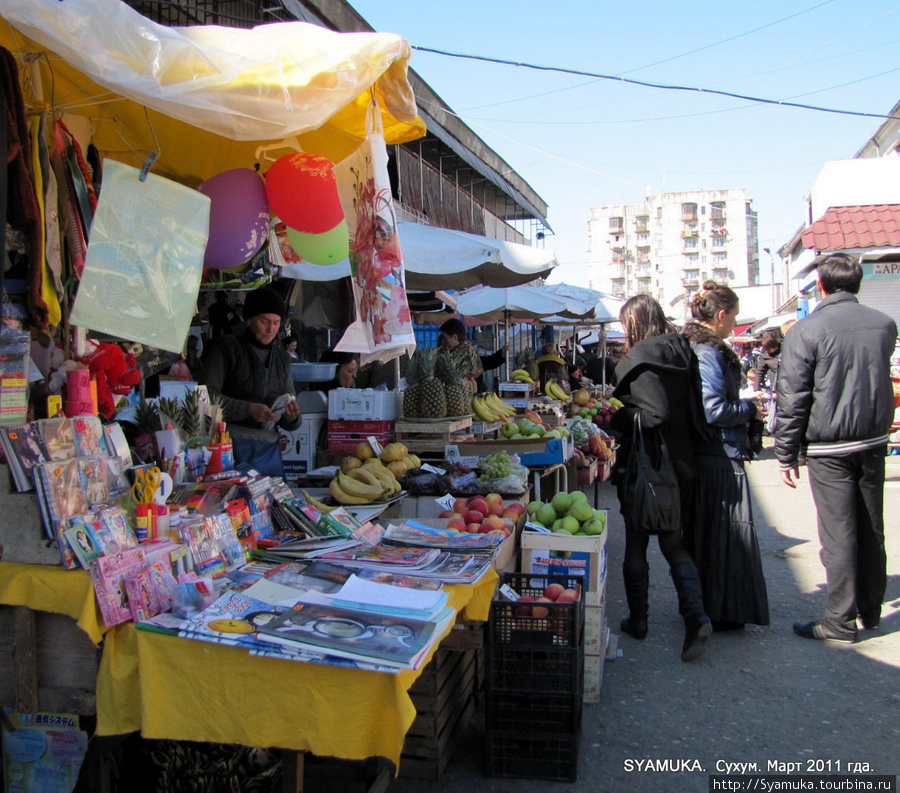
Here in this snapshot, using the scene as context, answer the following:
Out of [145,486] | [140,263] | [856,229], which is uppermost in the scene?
[856,229]

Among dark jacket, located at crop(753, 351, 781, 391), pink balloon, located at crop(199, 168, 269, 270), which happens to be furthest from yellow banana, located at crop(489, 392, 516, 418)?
dark jacket, located at crop(753, 351, 781, 391)

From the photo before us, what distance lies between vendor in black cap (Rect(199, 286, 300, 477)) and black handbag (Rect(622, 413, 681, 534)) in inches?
85.7

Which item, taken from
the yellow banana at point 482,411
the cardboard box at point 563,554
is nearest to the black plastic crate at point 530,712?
the cardboard box at point 563,554

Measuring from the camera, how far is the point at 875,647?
4.45 meters

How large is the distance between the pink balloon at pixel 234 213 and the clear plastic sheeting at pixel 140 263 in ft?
1.96

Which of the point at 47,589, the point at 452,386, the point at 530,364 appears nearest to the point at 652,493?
the point at 452,386

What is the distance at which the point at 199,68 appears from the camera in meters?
2.48

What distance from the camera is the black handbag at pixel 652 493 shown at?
4.32 meters

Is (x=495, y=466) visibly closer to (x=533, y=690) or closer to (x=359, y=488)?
(x=359, y=488)

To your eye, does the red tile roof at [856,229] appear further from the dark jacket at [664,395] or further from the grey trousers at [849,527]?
the dark jacket at [664,395]

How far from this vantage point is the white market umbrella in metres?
6.03

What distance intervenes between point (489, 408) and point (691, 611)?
353cm

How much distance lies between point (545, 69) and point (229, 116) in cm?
821

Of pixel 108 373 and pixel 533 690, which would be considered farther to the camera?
pixel 533 690
